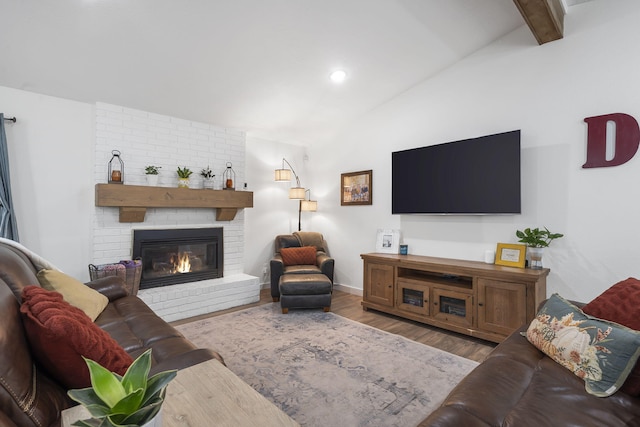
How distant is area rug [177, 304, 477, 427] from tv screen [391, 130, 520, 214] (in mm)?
1469

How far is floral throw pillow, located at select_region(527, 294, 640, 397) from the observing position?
1.28 meters

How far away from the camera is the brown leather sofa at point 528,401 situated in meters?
1.10

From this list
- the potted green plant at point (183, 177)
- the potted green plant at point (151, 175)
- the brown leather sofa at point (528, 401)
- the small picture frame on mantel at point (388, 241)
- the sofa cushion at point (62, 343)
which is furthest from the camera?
the small picture frame on mantel at point (388, 241)

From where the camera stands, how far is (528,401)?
122 cm

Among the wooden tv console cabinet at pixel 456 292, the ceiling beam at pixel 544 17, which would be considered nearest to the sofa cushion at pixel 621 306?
the wooden tv console cabinet at pixel 456 292

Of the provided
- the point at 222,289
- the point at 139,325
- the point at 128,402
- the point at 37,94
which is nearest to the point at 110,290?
the point at 139,325

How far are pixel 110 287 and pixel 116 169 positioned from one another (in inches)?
58.2

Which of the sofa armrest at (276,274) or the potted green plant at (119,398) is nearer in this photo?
the potted green plant at (119,398)

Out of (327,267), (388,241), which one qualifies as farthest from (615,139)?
(327,267)

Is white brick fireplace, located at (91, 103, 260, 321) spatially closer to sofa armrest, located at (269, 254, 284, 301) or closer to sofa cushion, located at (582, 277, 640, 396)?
sofa armrest, located at (269, 254, 284, 301)

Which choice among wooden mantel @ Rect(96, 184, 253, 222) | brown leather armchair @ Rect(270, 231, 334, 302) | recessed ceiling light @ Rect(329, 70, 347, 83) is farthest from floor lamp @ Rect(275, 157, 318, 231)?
recessed ceiling light @ Rect(329, 70, 347, 83)

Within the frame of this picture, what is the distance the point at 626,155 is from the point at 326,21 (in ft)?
8.79

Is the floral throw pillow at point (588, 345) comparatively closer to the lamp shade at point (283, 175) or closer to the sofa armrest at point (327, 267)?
the sofa armrest at point (327, 267)

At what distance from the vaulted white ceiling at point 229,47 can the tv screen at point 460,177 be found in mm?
1019
